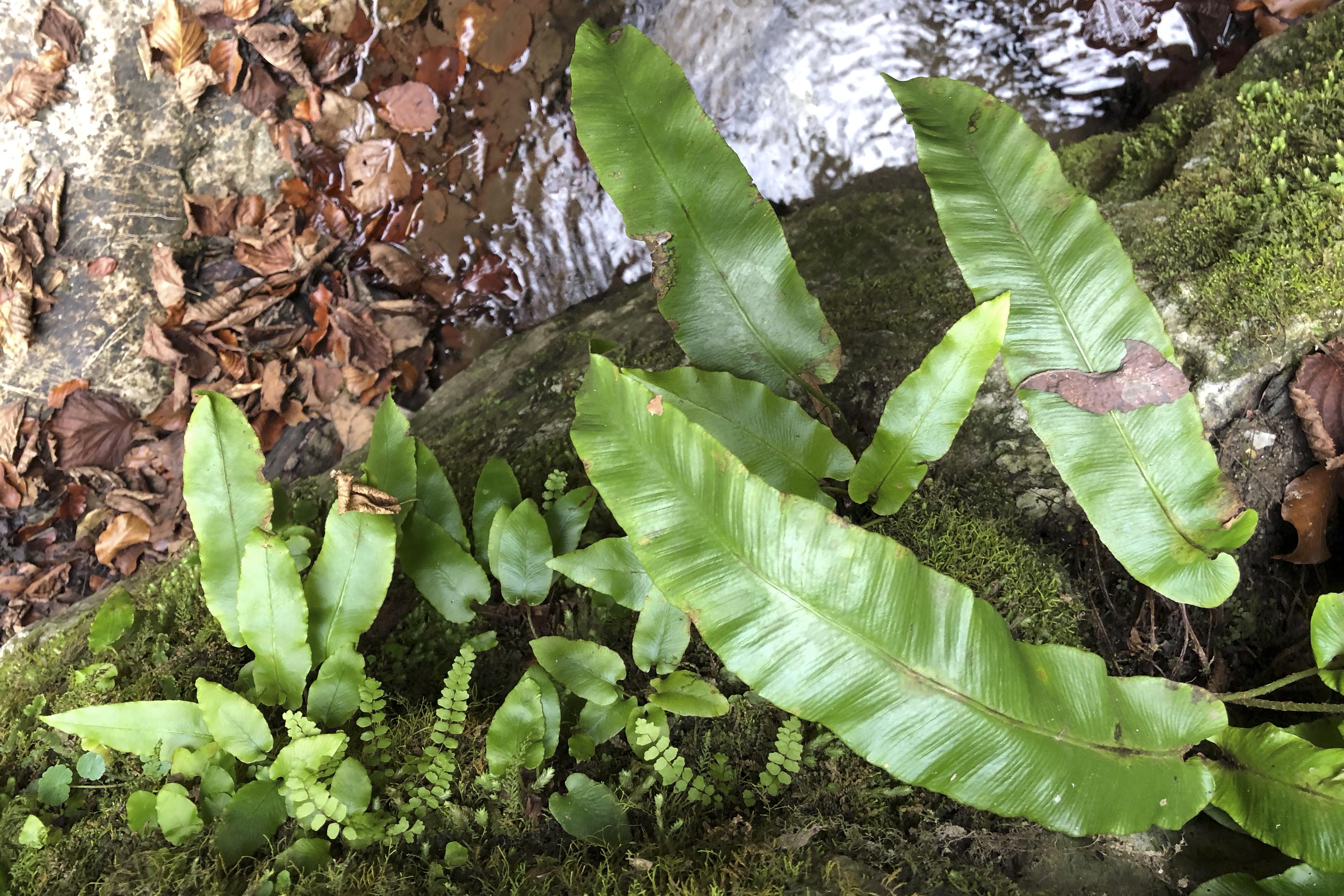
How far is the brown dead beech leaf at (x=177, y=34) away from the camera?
3025 millimetres

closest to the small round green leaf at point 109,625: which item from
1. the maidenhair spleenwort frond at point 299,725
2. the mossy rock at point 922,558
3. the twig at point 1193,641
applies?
the mossy rock at point 922,558

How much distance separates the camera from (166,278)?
3.09 metres

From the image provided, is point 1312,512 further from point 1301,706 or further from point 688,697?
point 688,697

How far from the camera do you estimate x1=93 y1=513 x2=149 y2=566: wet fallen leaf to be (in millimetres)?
3043

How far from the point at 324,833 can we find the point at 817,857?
990mm

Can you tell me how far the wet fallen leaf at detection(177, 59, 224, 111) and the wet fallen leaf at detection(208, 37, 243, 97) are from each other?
0.02 m

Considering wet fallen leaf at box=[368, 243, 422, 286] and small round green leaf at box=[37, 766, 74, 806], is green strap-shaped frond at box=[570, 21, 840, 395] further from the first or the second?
wet fallen leaf at box=[368, 243, 422, 286]

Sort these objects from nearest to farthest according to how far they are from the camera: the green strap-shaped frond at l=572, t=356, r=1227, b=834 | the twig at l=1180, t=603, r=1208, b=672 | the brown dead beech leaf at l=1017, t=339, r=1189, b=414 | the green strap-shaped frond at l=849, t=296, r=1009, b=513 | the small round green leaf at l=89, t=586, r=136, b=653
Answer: the green strap-shaped frond at l=572, t=356, r=1227, b=834, the green strap-shaped frond at l=849, t=296, r=1009, b=513, the brown dead beech leaf at l=1017, t=339, r=1189, b=414, the twig at l=1180, t=603, r=1208, b=672, the small round green leaf at l=89, t=586, r=136, b=653

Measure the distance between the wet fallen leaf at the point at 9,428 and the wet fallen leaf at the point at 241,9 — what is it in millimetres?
1861

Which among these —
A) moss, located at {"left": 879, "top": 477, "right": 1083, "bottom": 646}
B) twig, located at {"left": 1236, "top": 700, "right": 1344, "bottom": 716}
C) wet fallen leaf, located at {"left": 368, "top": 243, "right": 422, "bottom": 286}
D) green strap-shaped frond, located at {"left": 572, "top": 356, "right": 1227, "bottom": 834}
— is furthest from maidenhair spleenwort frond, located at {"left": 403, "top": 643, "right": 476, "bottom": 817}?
wet fallen leaf, located at {"left": 368, "top": 243, "right": 422, "bottom": 286}

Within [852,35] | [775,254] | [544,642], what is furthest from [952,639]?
[852,35]

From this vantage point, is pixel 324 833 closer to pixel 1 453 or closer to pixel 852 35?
pixel 1 453

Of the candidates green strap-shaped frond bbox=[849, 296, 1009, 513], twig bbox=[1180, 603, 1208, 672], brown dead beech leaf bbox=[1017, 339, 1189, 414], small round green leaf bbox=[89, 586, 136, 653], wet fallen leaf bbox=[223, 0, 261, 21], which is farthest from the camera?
wet fallen leaf bbox=[223, 0, 261, 21]

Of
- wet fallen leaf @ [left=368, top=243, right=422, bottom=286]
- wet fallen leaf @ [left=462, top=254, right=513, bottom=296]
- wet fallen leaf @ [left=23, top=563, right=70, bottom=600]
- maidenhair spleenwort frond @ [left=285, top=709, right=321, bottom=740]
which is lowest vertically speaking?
wet fallen leaf @ [left=23, top=563, right=70, bottom=600]
